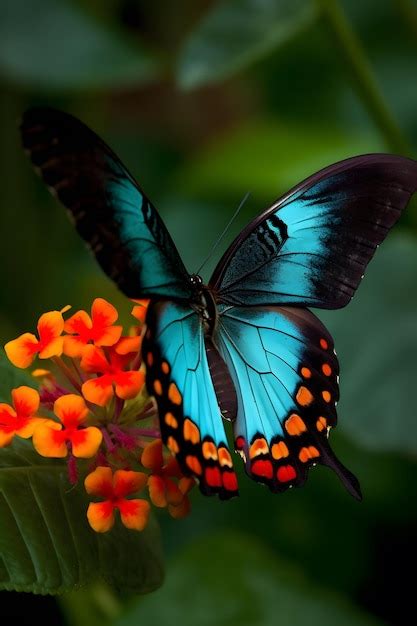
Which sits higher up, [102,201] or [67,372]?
[102,201]

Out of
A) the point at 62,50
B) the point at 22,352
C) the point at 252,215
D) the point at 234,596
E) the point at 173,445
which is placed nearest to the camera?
the point at 173,445

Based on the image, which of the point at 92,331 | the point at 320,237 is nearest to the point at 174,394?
the point at 92,331

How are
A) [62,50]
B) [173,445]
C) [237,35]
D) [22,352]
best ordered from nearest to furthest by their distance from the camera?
[173,445]
[22,352]
[237,35]
[62,50]

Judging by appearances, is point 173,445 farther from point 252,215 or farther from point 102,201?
point 252,215

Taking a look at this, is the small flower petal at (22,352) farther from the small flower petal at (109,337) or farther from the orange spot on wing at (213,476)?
the orange spot on wing at (213,476)

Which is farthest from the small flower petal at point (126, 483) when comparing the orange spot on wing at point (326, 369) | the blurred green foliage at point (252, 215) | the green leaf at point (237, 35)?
the green leaf at point (237, 35)

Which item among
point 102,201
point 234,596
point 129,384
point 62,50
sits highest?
point 62,50

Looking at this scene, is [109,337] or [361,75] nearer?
[109,337]
